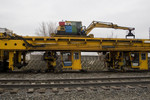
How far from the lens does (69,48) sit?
29.9 feet

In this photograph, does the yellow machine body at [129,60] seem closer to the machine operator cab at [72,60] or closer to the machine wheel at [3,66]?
the machine operator cab at [72,60]

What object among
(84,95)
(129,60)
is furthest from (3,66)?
(129,60)

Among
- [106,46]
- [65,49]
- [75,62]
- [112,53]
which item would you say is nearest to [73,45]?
[65,49]

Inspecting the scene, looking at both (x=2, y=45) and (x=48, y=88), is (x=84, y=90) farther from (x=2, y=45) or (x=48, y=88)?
(x=2, y=45)

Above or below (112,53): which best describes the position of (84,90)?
below

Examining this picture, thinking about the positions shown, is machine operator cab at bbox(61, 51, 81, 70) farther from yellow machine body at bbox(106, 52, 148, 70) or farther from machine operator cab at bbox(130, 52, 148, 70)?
machine operator cab at bbox(130, 52, 148, 70)

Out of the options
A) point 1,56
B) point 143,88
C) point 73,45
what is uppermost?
point 73,45

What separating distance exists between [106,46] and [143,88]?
4.84 meters

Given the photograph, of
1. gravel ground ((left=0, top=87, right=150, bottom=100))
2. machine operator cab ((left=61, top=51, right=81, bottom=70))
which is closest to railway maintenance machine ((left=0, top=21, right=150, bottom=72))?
machine operator cab ((left=61, top=51, right=81, bottom=70))

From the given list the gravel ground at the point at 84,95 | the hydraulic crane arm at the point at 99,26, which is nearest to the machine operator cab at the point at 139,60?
the hydraulic crane arm at the point at 99,26

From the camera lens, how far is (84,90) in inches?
195

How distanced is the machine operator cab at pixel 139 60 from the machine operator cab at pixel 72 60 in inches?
171

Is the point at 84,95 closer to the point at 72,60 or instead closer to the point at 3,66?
the point at 72,60

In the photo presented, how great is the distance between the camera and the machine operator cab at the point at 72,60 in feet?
29.9
